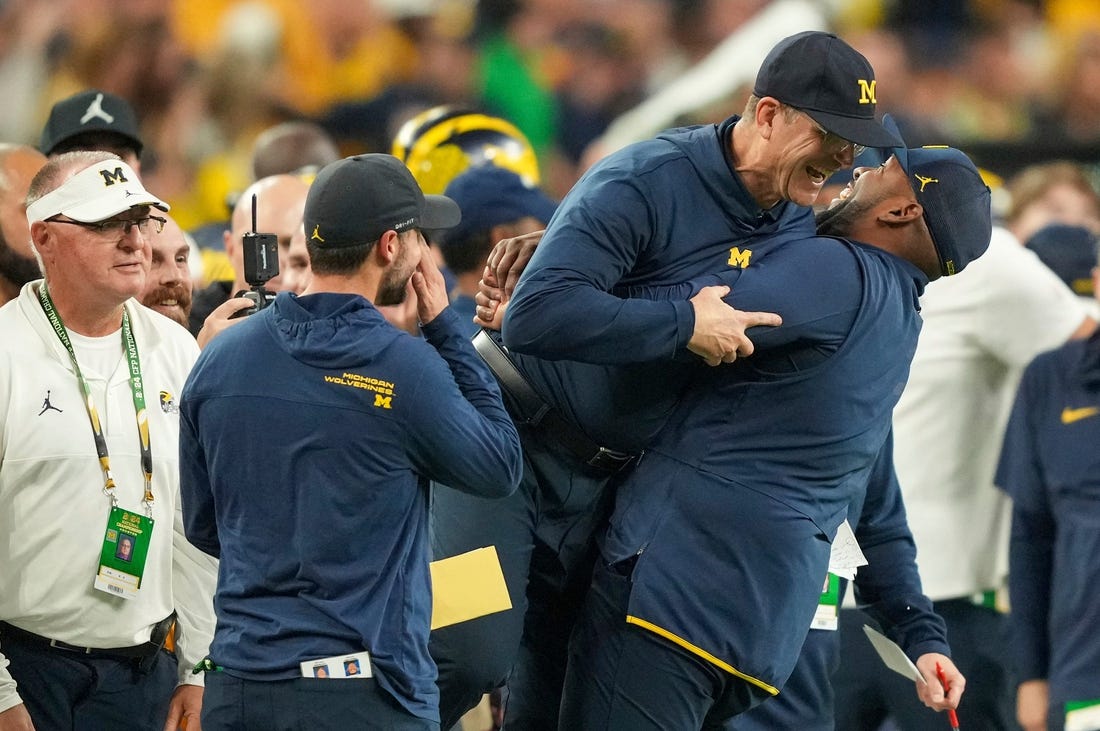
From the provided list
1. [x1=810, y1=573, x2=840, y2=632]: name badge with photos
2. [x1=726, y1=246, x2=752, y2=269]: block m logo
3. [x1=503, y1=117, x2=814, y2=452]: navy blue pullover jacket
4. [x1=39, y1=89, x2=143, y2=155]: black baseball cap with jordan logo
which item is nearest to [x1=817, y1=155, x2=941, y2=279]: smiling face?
[x1=503, y1=117, x2=814, y2=452]: navy blue pullover jacket

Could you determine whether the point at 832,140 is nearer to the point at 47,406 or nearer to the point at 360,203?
the point at 360,203

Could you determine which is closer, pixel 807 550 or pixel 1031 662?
pixel 807 550

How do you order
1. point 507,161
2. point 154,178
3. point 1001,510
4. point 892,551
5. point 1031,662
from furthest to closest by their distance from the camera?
point 154,178, point 507,161, point 1001,510, point 1031,662, point 892,551

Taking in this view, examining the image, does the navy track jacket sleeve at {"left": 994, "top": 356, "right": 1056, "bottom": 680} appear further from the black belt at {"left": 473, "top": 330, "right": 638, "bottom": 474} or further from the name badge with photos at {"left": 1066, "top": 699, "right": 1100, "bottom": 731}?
the black belt at {"left": 473, "top": 330, "right": 638, "bottom": 474}

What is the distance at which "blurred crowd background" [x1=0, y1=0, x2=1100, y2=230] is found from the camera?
30.0ft

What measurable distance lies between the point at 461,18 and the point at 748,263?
6.50 meters

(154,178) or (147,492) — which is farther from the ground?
(147,492)

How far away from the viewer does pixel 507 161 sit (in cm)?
562

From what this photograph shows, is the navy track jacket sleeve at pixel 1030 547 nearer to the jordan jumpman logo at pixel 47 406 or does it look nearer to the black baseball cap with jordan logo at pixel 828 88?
the black baseball cap with jordan logo at pixel 828 88

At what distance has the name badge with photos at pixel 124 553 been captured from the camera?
3252mm

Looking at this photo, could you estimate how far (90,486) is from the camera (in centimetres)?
324

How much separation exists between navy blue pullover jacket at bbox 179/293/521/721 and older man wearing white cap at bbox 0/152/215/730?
0.45 meters

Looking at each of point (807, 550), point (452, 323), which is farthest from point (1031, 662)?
point (452, 323)

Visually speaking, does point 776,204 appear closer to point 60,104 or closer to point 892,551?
point 892,551
